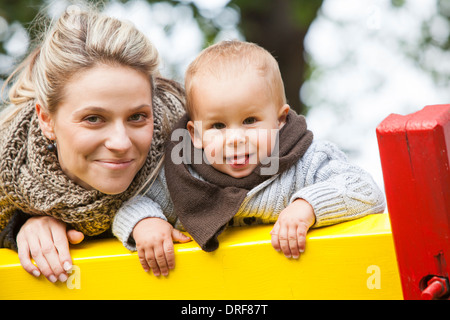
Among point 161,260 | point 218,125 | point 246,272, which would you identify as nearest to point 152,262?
point 161,260

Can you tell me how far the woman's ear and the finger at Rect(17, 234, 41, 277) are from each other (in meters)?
0.33

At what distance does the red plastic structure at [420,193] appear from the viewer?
3.52 feet

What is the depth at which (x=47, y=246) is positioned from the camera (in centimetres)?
165

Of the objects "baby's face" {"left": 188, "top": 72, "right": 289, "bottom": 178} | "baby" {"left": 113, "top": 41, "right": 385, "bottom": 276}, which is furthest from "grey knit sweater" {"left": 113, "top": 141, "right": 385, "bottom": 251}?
"baby's face" {"left": 188, "top": 72, "right": 289, "bottom": 178}

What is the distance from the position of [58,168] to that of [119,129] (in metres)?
0.31

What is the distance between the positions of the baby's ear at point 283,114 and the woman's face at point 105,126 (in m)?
0.41

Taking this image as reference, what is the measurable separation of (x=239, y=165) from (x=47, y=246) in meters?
0.62

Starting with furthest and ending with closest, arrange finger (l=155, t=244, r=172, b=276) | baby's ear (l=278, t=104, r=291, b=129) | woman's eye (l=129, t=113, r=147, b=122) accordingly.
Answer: baby's ear (l=278, t=104, r=291, b=129) < woman's eye (l=129, t=113, r=147, b=122) < finger (l=155, t=244, r=172, b=276)

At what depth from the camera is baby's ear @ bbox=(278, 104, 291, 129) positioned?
1800mm

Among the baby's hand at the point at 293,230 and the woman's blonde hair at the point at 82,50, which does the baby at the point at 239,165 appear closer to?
the baby's hand at the point at 293,230

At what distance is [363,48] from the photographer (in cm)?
717

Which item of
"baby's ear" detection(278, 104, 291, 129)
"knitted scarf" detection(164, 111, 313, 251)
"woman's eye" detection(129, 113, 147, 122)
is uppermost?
"woman's eye" detection(129, 113, 147, 122)

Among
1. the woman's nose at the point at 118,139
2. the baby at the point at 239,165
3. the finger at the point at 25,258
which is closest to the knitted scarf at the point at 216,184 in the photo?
the baby at the point at 239,165

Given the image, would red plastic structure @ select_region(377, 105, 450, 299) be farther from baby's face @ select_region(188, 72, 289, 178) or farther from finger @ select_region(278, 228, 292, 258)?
baby's face @ select_region(188, 72, 289, 178)
